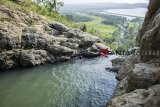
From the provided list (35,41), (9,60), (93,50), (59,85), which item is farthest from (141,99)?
(93,50)

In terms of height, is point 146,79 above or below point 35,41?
above

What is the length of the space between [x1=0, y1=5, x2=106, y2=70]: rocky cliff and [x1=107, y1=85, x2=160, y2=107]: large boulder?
36.2 meters

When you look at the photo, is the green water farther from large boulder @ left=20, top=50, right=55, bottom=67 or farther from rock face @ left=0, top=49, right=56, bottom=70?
rock face @ left=0, top=49, right=56, bottom=70

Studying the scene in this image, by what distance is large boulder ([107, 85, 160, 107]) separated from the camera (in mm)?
23281

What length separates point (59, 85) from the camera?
1811 inches

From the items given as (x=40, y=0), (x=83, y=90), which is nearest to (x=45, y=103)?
(x=83, y=90)

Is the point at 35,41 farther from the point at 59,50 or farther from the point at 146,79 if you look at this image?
the point at 146,79

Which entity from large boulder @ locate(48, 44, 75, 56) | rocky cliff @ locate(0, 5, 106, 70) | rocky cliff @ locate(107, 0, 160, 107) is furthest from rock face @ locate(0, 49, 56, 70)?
rocky cliff @ locate(107, 0, 160, 107)

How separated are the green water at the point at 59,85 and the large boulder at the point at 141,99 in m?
11.0

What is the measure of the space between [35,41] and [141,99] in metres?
44.0

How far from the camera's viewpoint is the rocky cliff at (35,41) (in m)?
57.8

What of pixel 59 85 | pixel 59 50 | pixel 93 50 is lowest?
pixel 59 85

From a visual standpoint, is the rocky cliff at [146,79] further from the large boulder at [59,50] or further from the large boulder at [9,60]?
the large boulder at [9,60]

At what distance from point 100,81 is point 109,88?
4.41 meters
